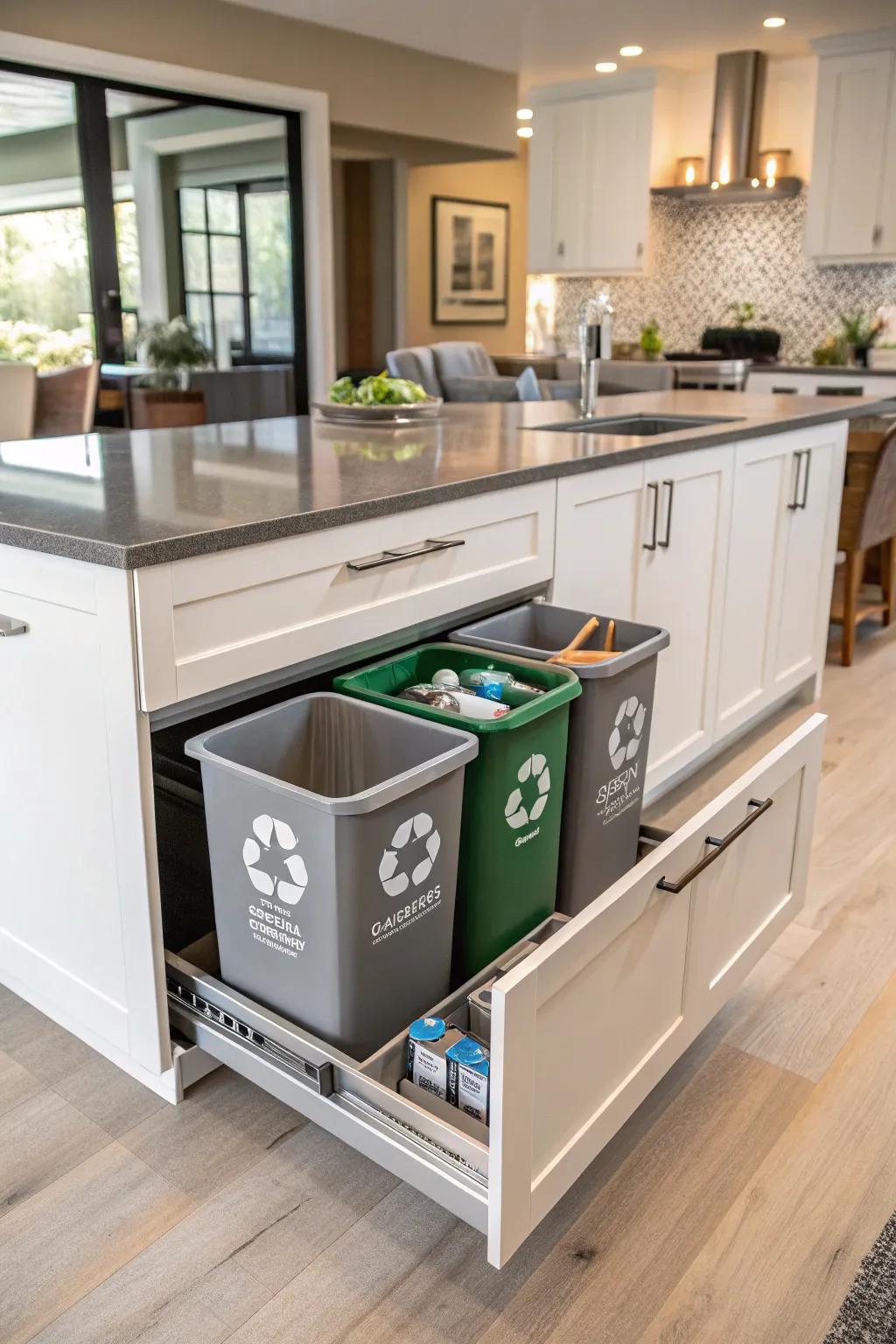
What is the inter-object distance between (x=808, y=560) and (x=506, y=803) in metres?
1.95

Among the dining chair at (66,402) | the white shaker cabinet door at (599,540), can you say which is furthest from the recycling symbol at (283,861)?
the dining chair at (66,402)

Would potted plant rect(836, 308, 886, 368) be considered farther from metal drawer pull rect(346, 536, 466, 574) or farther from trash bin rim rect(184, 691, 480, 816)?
trash bin rim rect(184, 691, 480, 816)

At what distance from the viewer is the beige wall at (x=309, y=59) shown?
491cm

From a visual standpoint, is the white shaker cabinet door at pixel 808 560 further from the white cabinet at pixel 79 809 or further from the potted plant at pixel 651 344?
the potted plant at pixel 651 344

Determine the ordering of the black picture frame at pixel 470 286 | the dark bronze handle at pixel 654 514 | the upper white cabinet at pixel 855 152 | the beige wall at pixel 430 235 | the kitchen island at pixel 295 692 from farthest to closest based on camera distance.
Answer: the black picture frame at pixel 470 286
the beige wall at pixel 430 235
the upper white cabinet at pixel 855 152
the dark bronze handle at pixel 654 514
the kitchen island at pixel 295 692

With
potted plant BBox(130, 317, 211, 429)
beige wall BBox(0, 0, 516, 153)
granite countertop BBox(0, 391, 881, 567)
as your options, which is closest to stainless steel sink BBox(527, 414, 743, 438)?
granite countertop BBox(0, 391, 881, 567)

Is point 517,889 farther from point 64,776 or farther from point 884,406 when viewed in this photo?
point 884,406

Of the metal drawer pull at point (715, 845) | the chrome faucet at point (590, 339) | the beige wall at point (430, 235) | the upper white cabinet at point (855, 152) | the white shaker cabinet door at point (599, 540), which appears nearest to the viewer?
the metal drawer pull at point (715, 845)

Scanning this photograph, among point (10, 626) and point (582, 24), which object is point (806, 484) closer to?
point (10, 626)

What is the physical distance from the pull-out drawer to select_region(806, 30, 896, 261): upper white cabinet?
5912 mm

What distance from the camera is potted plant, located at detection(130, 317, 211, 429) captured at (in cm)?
564

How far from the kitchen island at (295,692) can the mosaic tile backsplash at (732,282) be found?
226 inches

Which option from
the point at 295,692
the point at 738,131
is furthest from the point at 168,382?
the point at 295,692

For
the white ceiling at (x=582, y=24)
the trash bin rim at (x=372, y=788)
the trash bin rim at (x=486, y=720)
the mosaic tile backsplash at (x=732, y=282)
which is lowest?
the trash bin rim at (x=372, y=788)
